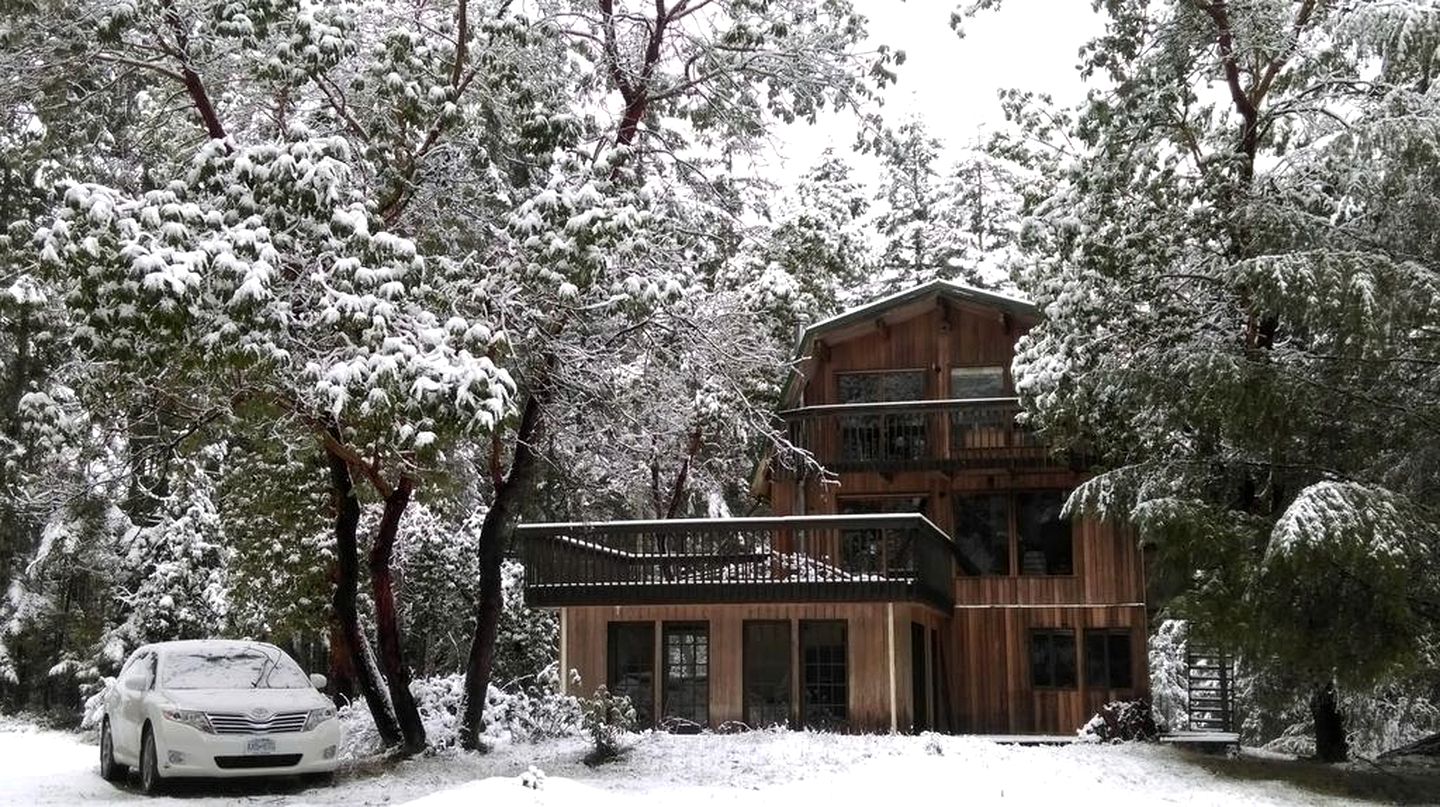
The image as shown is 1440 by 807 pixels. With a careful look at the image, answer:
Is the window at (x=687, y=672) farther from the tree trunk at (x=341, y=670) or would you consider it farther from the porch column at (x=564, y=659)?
the tree trunk at (x=341, y=670)

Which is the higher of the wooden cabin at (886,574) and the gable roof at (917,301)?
the gable roof at (917,301)

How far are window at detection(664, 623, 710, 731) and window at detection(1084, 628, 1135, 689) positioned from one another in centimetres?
726

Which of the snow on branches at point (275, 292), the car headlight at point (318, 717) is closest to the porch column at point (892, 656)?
the car headlight at point (318, 717)

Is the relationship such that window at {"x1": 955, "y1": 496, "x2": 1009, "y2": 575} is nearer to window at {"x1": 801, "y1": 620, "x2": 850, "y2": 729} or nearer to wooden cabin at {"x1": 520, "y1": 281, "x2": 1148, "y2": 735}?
wooden cabin at {"x1": 520, "y1": 281, "x2": 1148, "y2": 735}

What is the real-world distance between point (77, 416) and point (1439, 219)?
53.0ft

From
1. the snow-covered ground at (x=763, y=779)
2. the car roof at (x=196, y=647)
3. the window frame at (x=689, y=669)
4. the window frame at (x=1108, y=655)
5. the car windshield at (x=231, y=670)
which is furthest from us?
the window frame at (x=1108, y=655)

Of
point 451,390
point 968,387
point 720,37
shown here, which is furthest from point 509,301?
point 968,387

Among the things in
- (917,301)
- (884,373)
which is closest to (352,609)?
(884,373)

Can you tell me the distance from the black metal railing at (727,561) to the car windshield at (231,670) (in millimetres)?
5683

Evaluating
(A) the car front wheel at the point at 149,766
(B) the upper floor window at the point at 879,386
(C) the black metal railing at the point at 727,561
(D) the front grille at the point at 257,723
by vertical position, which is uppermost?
(B) the upper floor window at the point at 879,386

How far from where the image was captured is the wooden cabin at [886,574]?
20297mm

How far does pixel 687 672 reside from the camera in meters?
21.1

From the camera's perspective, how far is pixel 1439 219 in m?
15.5

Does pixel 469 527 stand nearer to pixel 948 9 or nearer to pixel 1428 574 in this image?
pixel 948 9
